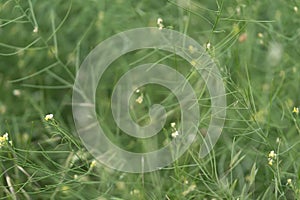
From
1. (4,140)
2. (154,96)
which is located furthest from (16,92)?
(4,140)

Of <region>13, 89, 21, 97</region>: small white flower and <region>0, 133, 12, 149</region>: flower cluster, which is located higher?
<region>0, 133, 12, 149</region>: flower cluster

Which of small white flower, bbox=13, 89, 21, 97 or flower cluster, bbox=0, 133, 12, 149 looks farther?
small white flower, bbox=13, 89, 21, 97

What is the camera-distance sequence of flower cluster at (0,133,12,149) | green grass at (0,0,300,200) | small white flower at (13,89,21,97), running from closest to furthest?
flower cluster at (0,133,12,149) < green grass at (0,0,300,200) < small white flower at (13,89,21,97)

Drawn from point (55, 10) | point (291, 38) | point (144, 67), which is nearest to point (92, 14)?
point (55, 10)

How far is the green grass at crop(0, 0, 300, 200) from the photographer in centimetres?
116

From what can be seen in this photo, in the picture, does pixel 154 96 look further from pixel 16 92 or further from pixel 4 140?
pixel 4 140

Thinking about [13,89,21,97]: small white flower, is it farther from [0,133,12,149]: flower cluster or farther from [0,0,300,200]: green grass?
[0,133,12,149]: flower cluster

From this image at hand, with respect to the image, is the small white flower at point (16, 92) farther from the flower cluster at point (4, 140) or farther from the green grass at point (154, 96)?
the flower cluster at point (4, 140)

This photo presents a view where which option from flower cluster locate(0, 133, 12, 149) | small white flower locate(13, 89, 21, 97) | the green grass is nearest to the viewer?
flower cluster locate(0, 133, 12, 149)

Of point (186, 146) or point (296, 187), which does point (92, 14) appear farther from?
point (296, 187)

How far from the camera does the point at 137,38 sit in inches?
59.3

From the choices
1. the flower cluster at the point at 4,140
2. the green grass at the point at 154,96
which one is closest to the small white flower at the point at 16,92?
the green grass at the point at 154,96

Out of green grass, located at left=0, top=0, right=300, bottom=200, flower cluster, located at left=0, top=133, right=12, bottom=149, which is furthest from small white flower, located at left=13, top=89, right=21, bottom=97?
flower cluster, located at left=0, top=133, right=12, bottom=149

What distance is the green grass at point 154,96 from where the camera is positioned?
3.81ft
